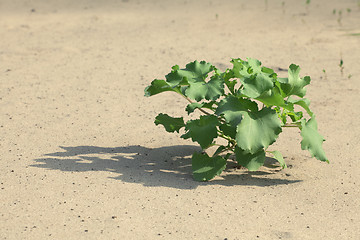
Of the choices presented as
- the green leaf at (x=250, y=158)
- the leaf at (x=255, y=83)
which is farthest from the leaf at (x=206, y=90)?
the green leaf at (x=250, y=158)

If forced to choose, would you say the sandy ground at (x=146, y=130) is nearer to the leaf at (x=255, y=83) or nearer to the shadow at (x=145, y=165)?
the shadow at (x=145, y=165)

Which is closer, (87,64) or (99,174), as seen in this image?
(99,174)

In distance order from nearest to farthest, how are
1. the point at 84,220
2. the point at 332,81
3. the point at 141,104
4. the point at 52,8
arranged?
the point at 84,220 < the point at 141,104 < the point at 332,81 < the point at 52,8

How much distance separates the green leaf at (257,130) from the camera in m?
3.48

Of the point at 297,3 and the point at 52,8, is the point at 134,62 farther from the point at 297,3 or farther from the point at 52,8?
the point at 297,3

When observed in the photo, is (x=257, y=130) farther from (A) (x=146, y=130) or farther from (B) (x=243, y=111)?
(A) (x=146, y=130)

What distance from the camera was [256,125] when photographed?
3.53 meters

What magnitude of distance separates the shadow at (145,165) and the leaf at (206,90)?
59 centimetres

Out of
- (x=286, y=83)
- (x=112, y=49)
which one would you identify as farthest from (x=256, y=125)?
(x=112, y=49)

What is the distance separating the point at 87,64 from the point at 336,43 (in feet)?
9.81

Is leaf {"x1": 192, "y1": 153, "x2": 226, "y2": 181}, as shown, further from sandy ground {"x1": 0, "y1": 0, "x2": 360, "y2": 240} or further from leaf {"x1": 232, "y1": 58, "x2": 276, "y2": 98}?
leaf {"x1": 232, "y1": 58, "x2": 276, "y2": 98}

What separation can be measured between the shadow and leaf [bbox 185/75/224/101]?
1.93 feet

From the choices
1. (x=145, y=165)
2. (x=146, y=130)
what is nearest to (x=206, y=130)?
(x=145, y=165)

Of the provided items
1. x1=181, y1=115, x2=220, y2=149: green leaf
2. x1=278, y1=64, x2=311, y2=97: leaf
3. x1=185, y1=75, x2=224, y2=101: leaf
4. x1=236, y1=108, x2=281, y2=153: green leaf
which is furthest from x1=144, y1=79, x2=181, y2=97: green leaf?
x1=278, y1=64, x2=311, y2=97: leaf
